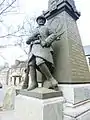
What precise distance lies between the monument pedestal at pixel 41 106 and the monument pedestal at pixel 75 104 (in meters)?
0.14

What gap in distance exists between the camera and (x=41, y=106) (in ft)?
6.64

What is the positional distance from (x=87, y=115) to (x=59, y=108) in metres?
0.64

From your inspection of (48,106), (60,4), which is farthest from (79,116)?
(60,4)

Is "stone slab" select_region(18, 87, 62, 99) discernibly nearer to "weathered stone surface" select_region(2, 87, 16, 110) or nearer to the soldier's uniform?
the soldier's uniform

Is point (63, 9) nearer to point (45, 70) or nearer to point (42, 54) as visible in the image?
point (42, 54)

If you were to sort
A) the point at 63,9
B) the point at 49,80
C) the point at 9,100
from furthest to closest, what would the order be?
1. the point at 9,100
2. the point at 63,9
3. the point at 49,80

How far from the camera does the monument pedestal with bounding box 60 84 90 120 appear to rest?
2.23 metres

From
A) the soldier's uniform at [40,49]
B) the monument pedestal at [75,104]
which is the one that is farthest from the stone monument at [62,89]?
the soldier's uniform at [40,49]

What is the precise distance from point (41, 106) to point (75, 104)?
2.57 ft

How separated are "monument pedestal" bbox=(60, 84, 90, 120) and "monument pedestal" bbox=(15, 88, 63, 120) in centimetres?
14

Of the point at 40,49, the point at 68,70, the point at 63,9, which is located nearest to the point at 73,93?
the point at 68,70

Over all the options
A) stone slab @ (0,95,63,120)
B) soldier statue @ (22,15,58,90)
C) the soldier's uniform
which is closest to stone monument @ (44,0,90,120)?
stone slab @ (0,95,63,120)

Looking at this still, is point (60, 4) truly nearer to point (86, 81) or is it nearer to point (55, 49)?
point (55, 49)

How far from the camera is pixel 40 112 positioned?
6.61 ft
